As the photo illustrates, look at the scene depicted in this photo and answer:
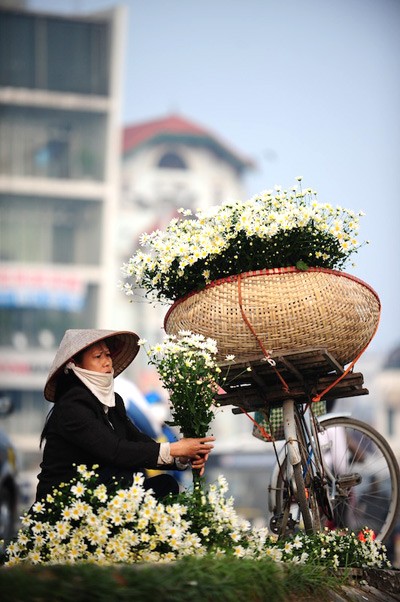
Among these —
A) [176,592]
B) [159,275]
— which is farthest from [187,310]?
[176,592]

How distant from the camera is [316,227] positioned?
20.2 feet

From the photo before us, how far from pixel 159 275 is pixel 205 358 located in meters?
0.74

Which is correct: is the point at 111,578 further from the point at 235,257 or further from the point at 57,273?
the point at 57,273

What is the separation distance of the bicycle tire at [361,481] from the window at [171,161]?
4171 inches

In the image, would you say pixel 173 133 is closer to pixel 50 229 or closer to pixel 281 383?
pixel 50 229

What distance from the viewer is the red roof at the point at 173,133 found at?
11312 centimetres

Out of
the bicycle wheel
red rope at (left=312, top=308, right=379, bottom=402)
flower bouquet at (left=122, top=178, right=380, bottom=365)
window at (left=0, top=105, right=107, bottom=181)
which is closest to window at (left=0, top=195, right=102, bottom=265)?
window at (left=0, top=105, right=107, bottom=181)

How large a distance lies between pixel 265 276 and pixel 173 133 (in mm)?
110256

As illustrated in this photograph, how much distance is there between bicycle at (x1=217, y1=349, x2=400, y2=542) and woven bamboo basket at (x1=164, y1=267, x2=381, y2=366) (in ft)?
0.24

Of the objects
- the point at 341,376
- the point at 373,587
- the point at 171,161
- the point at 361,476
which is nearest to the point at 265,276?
the point at 341,376

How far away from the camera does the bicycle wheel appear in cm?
697

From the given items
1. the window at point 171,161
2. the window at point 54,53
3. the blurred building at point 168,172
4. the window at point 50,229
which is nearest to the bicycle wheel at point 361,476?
the window at point 50,229

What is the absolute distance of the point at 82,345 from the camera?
564 cm

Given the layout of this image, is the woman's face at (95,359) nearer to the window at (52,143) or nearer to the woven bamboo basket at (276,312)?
the woven bamboo basket at (276,312)
